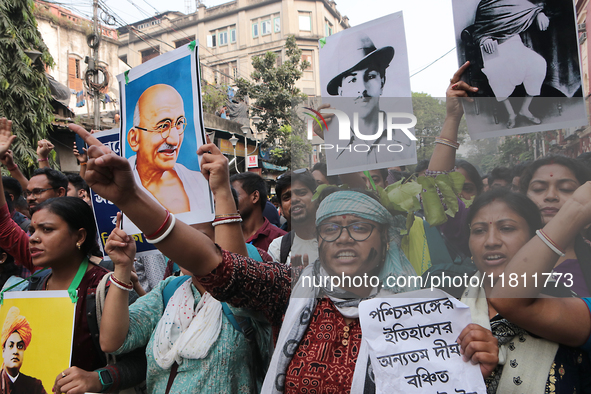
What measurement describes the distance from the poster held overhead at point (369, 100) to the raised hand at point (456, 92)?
10 cm

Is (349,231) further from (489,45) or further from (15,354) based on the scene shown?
(15,354)

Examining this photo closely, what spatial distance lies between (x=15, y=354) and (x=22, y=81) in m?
7.35

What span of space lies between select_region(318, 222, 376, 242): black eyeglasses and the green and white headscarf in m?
0.02

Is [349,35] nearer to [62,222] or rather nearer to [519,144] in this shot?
[519,144]

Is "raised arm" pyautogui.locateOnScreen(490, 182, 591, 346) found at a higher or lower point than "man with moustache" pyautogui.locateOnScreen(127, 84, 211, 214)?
lower

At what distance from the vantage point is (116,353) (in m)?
1.76

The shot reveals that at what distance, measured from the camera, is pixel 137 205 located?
3.71 feet

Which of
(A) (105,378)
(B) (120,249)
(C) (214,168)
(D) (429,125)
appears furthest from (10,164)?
(D) (429,125)

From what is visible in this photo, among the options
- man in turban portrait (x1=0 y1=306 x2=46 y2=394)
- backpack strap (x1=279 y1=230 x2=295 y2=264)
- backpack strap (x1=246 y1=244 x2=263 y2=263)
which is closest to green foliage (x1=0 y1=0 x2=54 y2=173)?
man in turban portrait (x1=0 y1=306 x2=46 y2=394)

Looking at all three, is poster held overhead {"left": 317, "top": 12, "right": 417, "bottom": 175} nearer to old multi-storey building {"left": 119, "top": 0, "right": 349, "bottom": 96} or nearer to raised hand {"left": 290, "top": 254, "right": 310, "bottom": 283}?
raised hand {"left": 290, "top": 254, "right": 310, "bottom": 283}

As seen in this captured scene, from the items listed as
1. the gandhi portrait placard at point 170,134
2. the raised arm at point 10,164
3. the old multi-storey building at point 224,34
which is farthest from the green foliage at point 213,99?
the gandhi portrait placard at point 170,134

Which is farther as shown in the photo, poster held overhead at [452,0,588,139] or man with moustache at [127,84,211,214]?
man with moustache at [127,84,211,214]

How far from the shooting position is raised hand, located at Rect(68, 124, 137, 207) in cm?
109

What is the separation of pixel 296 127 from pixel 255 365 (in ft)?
3.32
